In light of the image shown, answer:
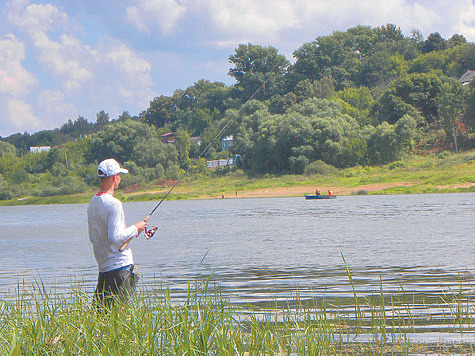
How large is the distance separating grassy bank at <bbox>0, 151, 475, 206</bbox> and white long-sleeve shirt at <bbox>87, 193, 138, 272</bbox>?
1730 inches

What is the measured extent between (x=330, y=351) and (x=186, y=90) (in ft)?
407

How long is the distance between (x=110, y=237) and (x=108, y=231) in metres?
0.06

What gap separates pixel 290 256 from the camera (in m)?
17.2

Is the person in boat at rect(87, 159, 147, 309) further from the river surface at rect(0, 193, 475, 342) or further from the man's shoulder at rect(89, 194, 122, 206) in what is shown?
the river surface at rect(0, 193, 475, 342)

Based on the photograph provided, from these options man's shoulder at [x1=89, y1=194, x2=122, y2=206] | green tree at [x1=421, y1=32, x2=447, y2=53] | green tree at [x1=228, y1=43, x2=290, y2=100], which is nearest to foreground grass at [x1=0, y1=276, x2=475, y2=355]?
man's shoulder at [x1=89, y1=194, x2=122, y2=206]

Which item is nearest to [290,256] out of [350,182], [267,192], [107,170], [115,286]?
[115,286]

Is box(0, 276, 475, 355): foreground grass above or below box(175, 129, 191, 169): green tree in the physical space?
below

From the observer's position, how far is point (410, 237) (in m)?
20.8

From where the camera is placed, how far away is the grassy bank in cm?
4959

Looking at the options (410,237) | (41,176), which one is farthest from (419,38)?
(410,237)

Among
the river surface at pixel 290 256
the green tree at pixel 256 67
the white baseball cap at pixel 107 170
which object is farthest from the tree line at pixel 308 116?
the white baseball cap at pixel 107 170

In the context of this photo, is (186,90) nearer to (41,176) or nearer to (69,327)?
(41,176)

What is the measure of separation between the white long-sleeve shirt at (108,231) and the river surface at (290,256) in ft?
1.90

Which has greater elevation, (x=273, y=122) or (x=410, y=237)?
(x=273, y=122)
